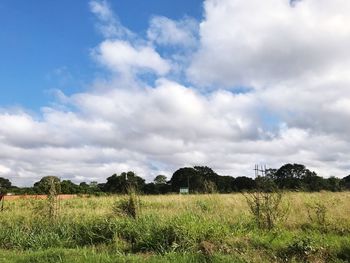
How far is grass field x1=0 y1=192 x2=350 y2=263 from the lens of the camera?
9984mm

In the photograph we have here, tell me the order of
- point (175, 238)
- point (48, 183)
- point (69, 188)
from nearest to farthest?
point (175, 238), point (48, 183), point (69, 188)

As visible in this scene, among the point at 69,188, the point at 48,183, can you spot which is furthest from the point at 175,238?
the point at 69,188

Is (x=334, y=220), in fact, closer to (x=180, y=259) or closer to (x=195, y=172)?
(x=180, y=259)

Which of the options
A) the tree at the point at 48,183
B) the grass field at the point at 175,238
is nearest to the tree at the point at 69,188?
the tree at the point at 48,183

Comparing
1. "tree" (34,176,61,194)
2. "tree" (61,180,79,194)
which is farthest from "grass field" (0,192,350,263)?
"tree" (61,180,79,194)

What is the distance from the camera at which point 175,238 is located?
11.6 metres

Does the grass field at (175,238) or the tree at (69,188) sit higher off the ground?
the tree at (69,188)

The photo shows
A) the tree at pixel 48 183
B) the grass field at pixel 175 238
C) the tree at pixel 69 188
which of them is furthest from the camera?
the tree at pixel 69 188

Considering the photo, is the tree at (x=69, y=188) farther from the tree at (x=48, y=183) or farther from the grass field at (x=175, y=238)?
the grass field at (x=175, y=238)

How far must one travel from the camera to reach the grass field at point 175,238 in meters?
9.98

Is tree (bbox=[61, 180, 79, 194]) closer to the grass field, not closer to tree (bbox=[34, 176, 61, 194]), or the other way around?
tree (bbox=[34, 176, 61, 194])

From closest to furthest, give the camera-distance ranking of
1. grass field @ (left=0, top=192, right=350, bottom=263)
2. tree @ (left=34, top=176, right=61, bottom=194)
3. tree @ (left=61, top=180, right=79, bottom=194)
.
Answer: grass field @ (left=0, top=192, right=350, bottom=263) → tree @ (left=34, top=176, right=61, bottom=194) → tree @ (left=61, top=180, right=79, bottom=194)

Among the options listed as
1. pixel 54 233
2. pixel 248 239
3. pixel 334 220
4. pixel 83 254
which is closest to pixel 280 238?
pixel 248 239

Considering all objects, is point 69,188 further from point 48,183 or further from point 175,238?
point 175,238
